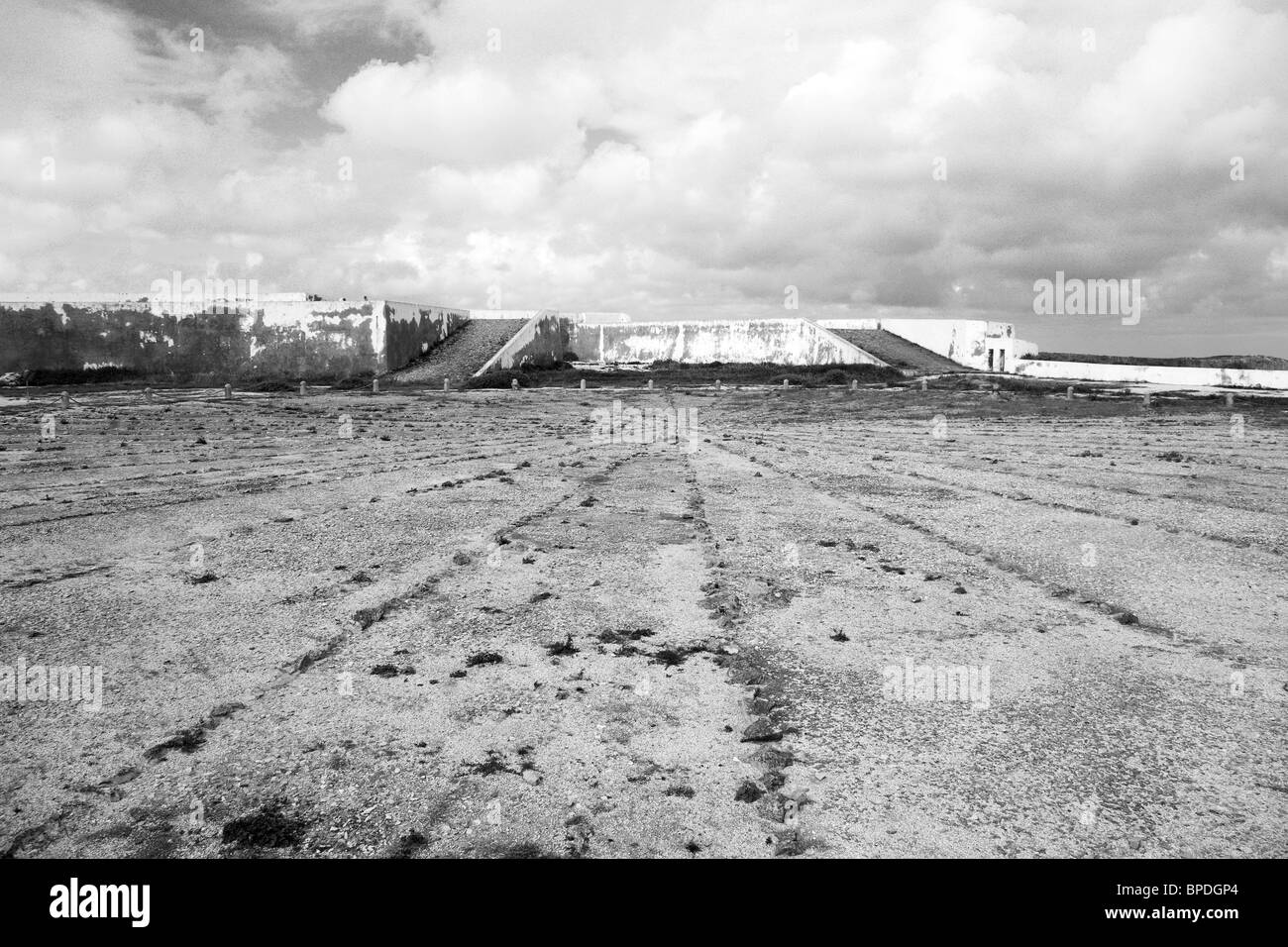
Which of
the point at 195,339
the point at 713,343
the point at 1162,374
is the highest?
the point at 713,343

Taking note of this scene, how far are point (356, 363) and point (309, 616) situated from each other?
93.4 feet

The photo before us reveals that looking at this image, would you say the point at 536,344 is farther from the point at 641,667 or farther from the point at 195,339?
the point at 641,667

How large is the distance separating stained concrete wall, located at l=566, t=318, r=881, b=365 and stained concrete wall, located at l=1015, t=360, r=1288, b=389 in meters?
8.27

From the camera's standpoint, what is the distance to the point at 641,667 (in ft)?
14.0

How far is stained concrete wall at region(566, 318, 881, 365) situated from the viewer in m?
36.3

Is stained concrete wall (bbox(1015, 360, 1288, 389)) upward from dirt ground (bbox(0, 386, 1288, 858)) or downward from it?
upward

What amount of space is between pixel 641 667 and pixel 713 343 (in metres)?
35.2

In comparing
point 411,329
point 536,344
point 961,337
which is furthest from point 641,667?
point 961,337

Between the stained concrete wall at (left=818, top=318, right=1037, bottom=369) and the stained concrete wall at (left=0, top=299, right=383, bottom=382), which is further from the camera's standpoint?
the stained concrete wall at (left=818, top=318, right=1037, bottom=369)

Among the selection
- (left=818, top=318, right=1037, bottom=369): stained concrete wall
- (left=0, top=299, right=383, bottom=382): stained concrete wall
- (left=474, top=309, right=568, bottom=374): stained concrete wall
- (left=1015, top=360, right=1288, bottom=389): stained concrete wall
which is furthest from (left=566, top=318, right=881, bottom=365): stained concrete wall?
(left=0, top=299, right=383, bottom=382): stained concrete wall

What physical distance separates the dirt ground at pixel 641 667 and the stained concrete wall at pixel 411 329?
906 inches

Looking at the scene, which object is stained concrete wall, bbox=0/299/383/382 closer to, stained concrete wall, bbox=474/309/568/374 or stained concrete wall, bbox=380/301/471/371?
stained concrete wall, bbox=380/301/471/371

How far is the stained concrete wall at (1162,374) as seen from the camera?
29906 mm

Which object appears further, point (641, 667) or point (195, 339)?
point (195, 339)
